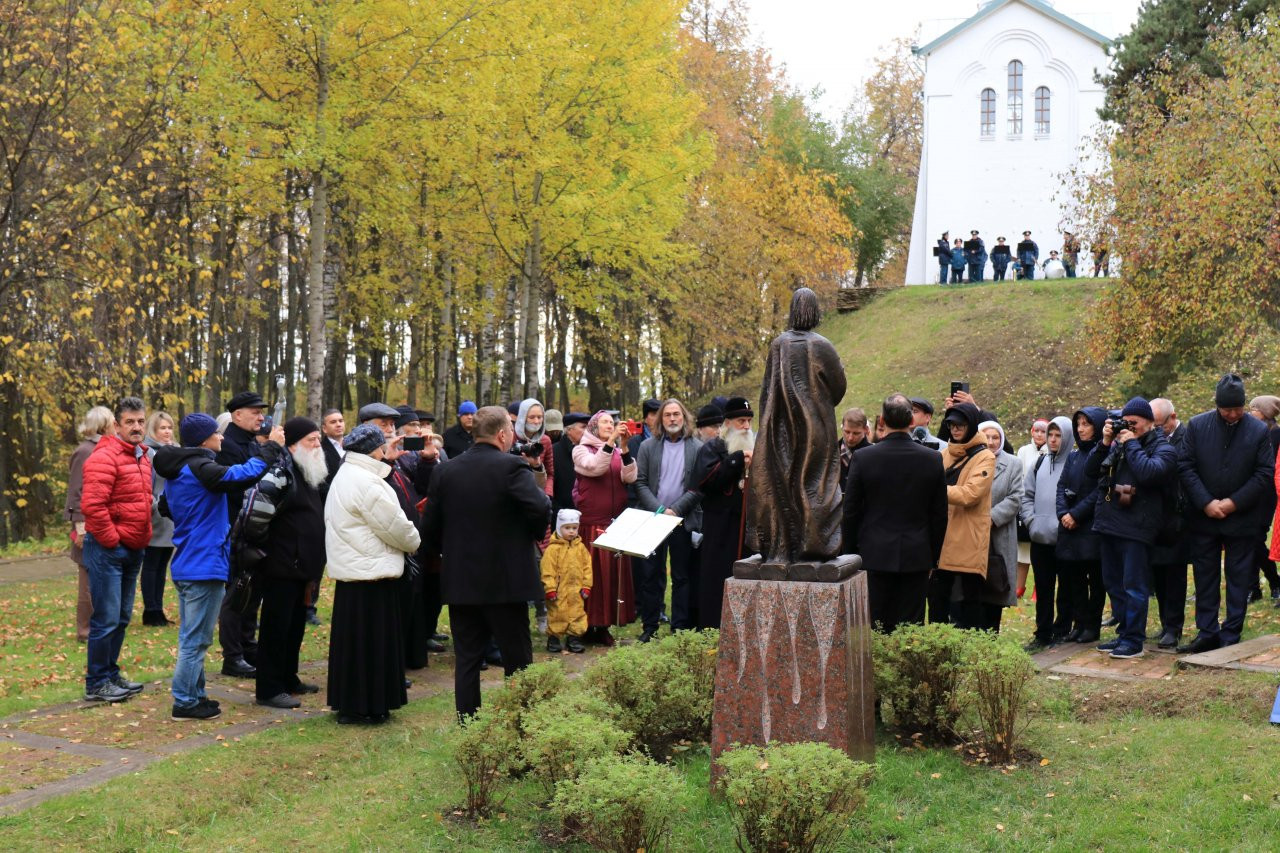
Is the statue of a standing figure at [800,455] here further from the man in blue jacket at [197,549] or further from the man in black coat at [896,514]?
the man in blue jacket at [197,549]

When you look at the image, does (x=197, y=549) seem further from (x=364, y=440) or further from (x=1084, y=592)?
(x=1084, y=592)

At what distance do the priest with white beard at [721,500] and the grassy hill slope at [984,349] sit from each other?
1539 centimetres

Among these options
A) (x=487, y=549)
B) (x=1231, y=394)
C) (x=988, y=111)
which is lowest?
(x=487, y=549)

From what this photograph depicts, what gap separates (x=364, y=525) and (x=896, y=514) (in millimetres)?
3331

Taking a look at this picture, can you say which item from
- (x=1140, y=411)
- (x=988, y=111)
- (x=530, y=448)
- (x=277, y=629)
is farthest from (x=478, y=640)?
(x=988, y=111)

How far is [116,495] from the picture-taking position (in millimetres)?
7891

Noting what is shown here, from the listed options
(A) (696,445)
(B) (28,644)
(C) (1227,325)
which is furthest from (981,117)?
(B) (28,644)

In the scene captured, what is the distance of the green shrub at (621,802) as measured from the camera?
4691mm

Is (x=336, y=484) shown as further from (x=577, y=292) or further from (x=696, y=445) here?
(x=577, y=292)

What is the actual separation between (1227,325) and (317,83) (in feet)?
52.5

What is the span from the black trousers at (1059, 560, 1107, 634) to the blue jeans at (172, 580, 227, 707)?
6.50m

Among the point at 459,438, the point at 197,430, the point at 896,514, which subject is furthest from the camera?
the point at 459,438

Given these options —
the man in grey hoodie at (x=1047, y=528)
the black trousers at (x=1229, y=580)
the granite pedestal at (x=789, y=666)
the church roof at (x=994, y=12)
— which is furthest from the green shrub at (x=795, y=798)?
the church roof at (x=994, y=12)

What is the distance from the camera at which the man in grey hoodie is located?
9.46m
